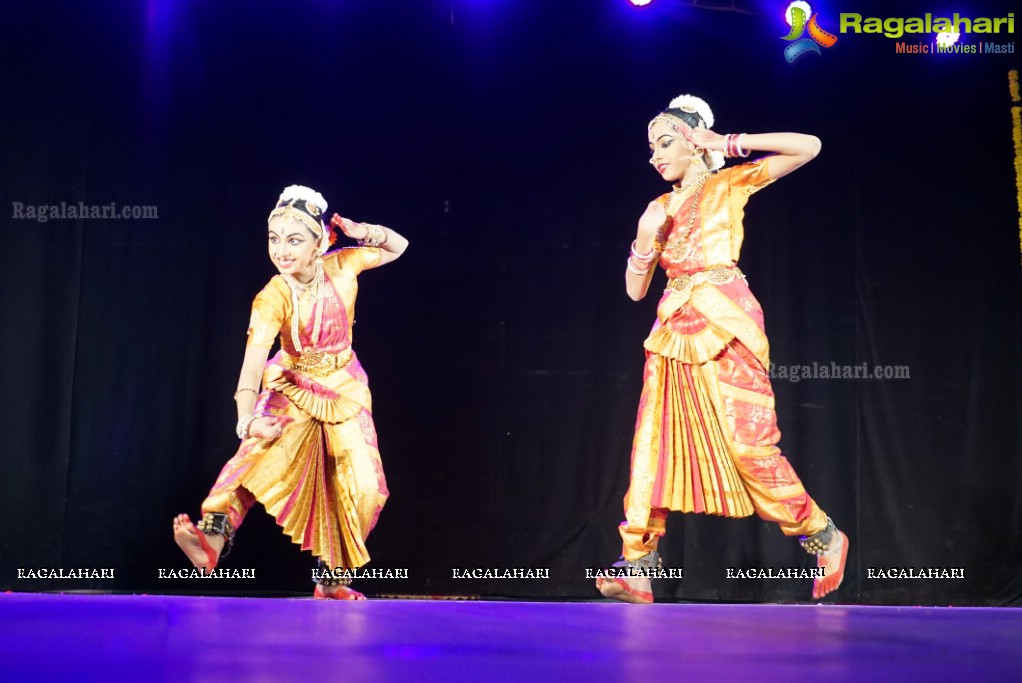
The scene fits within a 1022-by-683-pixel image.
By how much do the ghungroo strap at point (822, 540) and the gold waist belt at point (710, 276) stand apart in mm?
1101

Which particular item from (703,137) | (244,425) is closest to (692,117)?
(703,137)

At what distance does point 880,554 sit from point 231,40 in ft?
12.6

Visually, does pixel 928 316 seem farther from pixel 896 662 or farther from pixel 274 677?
pixel 274 677

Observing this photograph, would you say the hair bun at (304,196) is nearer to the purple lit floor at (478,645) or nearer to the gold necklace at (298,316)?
the gold necklace at (298,316)

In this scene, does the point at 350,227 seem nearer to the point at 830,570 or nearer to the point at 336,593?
the point at 336,593

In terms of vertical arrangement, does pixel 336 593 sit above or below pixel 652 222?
below

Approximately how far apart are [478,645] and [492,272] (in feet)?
8.86

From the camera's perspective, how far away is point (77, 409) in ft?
14.4

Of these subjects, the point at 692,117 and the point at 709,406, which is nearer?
the point at 709,406

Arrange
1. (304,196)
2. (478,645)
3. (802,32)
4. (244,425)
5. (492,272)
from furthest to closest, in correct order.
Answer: (802,32) → (492,272) → (304,196) → (244,425) → (478,645)

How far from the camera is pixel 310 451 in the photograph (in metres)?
4.11

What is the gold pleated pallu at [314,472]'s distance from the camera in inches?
162

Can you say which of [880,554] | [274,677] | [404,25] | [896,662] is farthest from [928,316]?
[274,677]

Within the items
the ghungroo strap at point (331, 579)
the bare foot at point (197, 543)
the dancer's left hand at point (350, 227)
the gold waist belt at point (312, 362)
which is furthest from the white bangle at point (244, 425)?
the dancer's left hand at point (350, 227)
